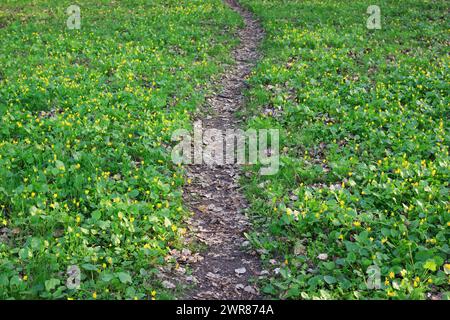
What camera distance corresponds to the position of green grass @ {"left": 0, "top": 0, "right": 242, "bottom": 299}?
20.7 ft

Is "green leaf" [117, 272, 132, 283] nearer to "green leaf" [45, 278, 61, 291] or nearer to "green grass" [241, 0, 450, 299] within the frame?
"green leaf" [45, 278, 61, 291]

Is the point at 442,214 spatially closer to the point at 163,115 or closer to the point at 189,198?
the point at 189,198

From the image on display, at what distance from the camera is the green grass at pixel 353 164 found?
6297mm

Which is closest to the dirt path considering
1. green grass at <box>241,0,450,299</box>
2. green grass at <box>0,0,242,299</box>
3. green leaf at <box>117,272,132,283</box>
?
green grass at <box>241,0,450,299</box>

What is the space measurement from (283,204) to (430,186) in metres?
2.58

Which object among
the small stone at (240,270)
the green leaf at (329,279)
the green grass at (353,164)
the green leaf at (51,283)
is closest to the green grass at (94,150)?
the green leaf at (51,283)

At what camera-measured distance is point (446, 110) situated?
11.0 m

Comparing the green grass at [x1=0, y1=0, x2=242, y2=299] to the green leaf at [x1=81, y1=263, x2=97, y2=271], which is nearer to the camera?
the green leaf at [x1=81, y1=263, x2=97, y2=271]

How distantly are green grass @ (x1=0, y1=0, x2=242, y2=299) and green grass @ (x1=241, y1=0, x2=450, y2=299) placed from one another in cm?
171

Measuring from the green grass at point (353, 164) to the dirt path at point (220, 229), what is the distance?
312mm

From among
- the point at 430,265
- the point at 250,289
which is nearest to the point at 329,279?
the point at 250,289

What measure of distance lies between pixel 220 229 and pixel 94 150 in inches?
121

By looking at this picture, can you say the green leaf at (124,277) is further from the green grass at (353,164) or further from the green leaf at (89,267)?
the green grass at (353,164)

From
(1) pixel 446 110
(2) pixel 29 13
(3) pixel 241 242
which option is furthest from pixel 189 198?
(2) pixel 29 13
